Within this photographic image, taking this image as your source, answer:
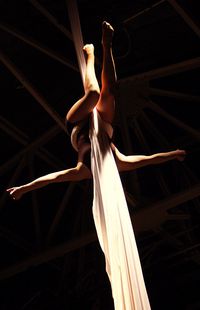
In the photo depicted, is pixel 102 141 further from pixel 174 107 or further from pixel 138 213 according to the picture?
pixel 174 107

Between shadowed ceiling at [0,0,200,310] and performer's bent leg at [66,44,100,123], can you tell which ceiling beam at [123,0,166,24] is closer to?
shadowed ceiling at [0,0,200,310]

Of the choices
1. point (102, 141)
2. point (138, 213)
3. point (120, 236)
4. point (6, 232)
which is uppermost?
point (6, 232)

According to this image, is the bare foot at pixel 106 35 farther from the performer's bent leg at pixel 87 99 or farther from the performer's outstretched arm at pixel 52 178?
the performer's outstretched arm at pixel 52 178

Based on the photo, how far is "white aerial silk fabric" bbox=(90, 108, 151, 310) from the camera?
296 cm

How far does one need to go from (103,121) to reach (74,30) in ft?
3.29

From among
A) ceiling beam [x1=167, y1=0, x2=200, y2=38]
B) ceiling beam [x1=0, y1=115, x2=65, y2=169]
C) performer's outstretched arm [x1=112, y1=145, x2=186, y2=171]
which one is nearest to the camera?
performer's outstretched arm [x1=112, y1=145, x2=186, y2=171]

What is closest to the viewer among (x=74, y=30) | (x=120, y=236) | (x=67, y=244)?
(x=120, y=236)

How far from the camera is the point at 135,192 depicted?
7242 mm

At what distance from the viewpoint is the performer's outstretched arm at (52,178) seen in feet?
12.0

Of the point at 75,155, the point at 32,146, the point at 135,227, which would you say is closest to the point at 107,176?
the point at 135,227

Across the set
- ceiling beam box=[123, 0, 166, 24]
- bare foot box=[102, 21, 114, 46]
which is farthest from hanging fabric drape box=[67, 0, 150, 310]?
ceiling beam box=[123, 0, 166, 24]

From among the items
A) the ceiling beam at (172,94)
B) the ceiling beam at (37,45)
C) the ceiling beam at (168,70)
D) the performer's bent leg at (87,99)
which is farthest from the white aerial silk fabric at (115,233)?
the ceiling beam at (172,94)

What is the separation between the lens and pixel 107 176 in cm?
339

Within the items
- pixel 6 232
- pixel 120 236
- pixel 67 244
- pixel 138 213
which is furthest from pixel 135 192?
pixel 120 236
